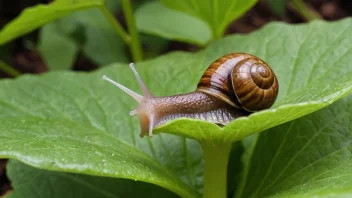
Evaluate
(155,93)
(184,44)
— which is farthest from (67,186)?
(184,44)

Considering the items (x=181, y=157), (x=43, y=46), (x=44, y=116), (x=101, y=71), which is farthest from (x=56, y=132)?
(x=43, y=46)

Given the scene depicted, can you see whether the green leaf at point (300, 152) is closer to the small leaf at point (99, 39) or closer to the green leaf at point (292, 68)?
the green leaf at point (292, 68)

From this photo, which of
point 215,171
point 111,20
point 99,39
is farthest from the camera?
point 99,39

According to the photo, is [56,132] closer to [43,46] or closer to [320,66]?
[320,66]

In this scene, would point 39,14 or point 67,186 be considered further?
point 39,14

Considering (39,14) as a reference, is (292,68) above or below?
above

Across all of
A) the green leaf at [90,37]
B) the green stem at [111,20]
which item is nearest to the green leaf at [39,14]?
the green stem at [111,20]

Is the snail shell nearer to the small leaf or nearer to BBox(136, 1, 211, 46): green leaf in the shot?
BBox(136, 1, 211, 46): green leaf

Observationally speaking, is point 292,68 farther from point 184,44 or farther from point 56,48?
point 184,44
